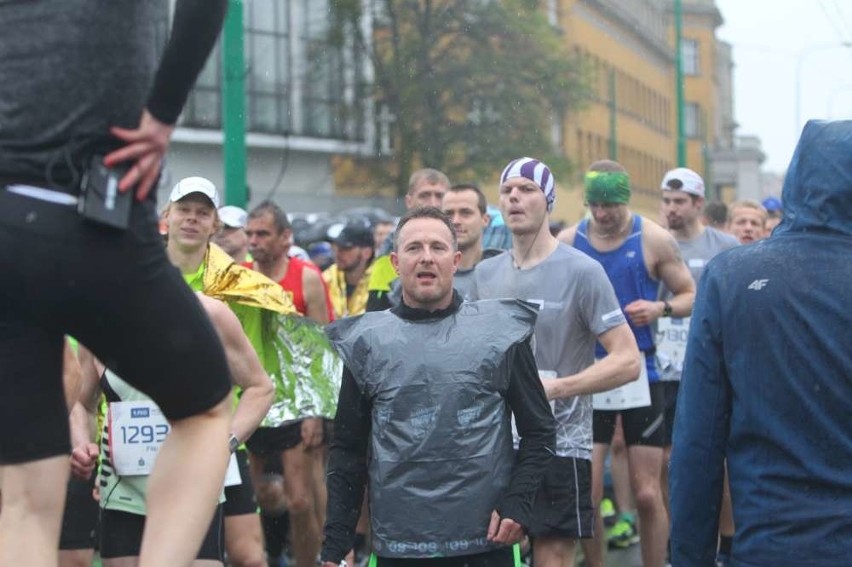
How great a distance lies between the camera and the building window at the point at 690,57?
9062cm

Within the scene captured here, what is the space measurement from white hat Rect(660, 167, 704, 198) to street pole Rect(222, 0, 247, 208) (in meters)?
3.38

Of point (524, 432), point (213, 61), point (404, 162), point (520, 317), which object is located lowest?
point (524, 432)

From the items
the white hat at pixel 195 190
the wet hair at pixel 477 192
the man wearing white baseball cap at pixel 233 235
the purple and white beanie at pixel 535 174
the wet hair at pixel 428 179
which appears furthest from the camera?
the man wearing white baseball cap at pixel 233 235

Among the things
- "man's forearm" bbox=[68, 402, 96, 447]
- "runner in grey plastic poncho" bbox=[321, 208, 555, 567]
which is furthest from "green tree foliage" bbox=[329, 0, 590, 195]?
→ "runner in grey plastic poncho" bbox=[321, 208, 555, 567]

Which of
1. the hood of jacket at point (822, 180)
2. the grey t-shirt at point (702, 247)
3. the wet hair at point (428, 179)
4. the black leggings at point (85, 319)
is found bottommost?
the black leggings at point (85, 319)

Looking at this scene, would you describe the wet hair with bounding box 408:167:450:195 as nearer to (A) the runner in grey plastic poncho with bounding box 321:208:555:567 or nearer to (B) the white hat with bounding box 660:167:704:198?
(B) the white hat with bounding box 660:167:704:198

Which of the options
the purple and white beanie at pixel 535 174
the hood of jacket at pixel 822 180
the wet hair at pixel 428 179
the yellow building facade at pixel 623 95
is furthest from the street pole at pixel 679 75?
the hood of jacket at pixel 822 180

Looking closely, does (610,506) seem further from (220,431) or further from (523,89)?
(523,89)

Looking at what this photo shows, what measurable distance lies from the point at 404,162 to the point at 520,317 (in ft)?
77.9

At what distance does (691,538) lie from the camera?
4703 millimetres

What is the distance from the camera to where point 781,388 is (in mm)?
4574

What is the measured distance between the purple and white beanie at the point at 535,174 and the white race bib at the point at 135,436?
7.64ft

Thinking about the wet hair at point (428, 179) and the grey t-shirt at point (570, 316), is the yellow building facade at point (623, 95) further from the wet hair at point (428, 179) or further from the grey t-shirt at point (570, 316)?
the grey t-shirt at point (570, 316)

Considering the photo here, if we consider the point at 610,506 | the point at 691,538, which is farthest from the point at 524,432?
the point at 610,506
